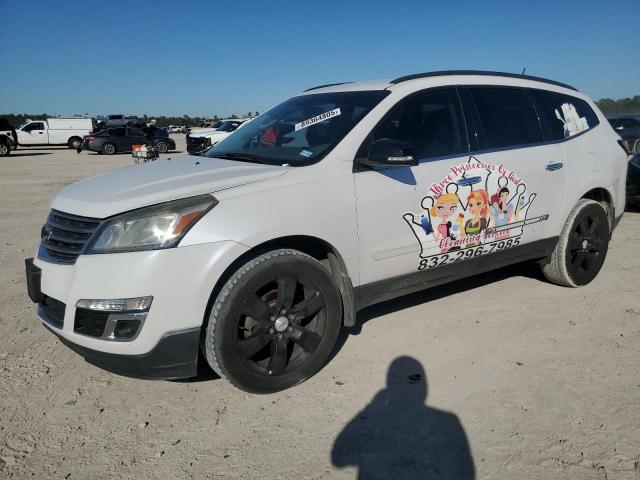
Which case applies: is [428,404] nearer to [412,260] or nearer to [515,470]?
[515,470]

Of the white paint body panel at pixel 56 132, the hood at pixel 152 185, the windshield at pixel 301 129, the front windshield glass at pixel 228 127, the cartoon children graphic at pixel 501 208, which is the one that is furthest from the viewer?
the white paint body panel at pixel 56 132

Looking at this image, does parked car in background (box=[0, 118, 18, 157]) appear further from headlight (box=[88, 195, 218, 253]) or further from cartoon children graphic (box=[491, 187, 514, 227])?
cartoon children graphic (box=[491, 187, 514, 227])

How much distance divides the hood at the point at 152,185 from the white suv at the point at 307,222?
0.01 metres

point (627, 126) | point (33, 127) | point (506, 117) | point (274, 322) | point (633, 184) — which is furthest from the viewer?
point (33, 127)

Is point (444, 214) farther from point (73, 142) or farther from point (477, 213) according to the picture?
point (73, 142)

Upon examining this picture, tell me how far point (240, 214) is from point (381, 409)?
1.33m

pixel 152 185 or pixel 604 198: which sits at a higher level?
pixel 152 185

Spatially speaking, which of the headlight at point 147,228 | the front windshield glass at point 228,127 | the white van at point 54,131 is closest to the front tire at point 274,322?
the headlight at point 147,228

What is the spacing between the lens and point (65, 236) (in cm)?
274

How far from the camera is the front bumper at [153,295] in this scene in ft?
8.06

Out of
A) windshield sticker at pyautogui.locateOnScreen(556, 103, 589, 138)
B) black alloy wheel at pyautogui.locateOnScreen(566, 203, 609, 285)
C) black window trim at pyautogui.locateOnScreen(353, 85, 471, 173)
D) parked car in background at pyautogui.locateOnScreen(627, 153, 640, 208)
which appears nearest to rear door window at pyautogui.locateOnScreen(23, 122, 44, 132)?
parked car in background at pyautogui.locateOnScreen(627, 153, 640, 208)

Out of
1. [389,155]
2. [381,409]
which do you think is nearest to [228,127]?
[389,155]

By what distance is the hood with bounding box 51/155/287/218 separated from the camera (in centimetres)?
262

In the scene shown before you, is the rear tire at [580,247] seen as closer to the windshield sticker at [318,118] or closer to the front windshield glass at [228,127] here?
the windshield sticker at [318,118]
